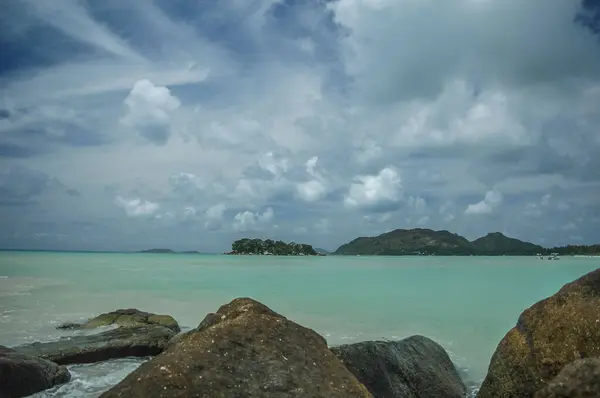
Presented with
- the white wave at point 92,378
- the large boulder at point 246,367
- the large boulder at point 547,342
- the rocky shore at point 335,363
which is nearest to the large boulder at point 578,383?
the rocky shore at point 335,363

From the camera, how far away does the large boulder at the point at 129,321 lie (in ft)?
67.2

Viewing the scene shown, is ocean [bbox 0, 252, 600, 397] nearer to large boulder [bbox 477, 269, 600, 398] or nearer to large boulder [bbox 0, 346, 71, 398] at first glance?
large boulder [bbox 0, 346, 71, 398]

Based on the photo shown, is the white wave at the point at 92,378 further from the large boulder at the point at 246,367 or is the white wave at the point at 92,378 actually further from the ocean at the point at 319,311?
the large boulder at the point at 246,367

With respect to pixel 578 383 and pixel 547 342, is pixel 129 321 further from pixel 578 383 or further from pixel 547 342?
pixel 578 383

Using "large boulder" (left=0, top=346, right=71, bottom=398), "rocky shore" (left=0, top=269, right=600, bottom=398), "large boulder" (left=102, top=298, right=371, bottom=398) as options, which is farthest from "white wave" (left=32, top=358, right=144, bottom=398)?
"large boulder" (left=102, top=298, right=371, bottom=398)

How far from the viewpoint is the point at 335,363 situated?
18.9 feet

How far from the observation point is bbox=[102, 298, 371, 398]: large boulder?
473 centimetres

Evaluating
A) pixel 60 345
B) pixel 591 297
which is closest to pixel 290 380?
pixel 591 297

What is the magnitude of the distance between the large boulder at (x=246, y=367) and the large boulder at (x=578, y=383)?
189 centimetres

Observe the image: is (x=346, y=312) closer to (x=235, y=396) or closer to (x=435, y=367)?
(x=435, y=367)

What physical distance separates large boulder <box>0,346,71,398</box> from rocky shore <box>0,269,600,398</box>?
2cm

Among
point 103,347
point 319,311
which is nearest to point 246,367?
point 103,347

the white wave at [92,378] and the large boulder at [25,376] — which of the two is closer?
the large boulder at [25,376]

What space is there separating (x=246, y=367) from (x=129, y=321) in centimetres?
1755
